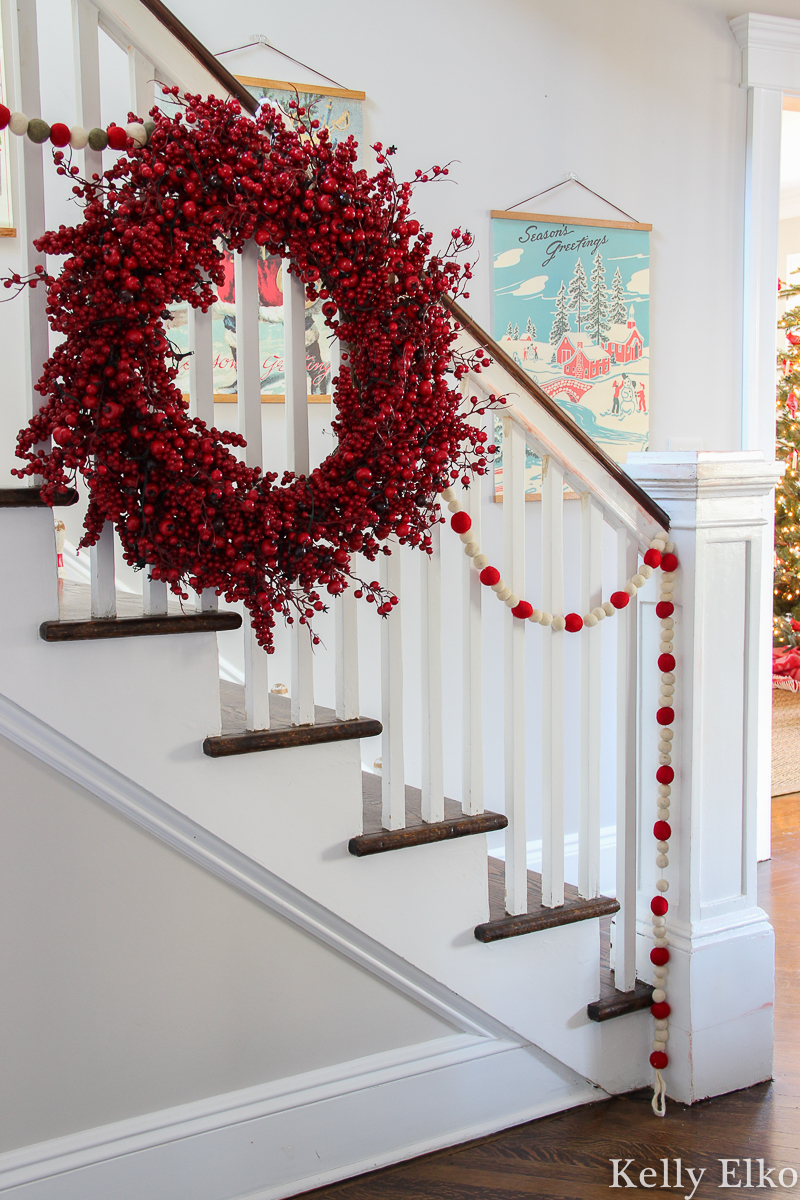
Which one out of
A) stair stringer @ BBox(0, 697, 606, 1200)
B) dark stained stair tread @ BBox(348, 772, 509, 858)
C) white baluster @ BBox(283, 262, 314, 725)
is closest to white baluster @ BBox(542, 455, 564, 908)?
dark stained stair tread @ BBox(348, 772, 509, 858)

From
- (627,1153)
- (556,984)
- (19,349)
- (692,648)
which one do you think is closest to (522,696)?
(692,648)

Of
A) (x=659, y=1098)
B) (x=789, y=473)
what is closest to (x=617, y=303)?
(x=659, y=1098)

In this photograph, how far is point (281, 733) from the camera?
5.07 feet

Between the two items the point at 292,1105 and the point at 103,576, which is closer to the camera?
the point at 103,576

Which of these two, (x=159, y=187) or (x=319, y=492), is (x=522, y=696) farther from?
(x=159, y=187)

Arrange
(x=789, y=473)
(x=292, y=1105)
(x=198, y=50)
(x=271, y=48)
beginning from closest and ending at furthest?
(x=198, y=50) → (x=292, y=1105) → (x=271, y=48) → (x=789, y=473)

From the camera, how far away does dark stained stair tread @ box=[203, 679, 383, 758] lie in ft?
4.94

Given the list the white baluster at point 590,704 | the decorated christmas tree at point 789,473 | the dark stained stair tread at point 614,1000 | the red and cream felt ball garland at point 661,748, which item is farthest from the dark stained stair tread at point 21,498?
the decorated christmas tree at point 789,473

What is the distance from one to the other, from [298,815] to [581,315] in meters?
1.99

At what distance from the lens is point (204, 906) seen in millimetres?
1567

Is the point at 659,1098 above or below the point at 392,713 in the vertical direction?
below

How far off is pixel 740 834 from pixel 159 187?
1597mm

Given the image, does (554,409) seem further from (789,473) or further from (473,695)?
(789,473)

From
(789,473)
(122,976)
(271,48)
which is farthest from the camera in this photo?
(789,473)
